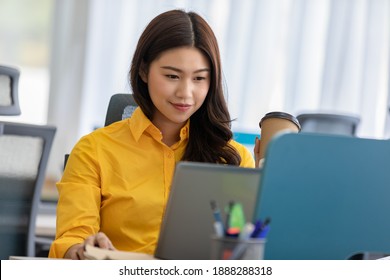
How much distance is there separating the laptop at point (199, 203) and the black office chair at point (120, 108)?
878 millimetres

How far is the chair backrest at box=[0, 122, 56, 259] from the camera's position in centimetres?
302

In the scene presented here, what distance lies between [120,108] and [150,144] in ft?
0.84

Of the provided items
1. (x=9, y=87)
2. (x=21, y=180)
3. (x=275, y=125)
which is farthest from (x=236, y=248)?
(x=9, y=87)

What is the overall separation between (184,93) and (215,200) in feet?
1.73

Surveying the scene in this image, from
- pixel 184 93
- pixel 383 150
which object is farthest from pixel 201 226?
pixel 184 93

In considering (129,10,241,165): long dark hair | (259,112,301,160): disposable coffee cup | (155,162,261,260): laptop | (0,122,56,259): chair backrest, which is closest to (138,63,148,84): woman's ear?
(129,10,241,165): long dark hair

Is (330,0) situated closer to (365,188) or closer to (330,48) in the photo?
(330,48)

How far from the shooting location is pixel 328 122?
4.76 metres

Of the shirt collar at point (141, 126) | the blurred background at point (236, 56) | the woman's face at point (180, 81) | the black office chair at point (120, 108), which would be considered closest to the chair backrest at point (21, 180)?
the black office chair at point (120, 108)

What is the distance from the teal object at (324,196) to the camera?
4.39 feet

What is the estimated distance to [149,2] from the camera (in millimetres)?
5062

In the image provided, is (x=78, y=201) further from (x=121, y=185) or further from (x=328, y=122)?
(x=328, y=122)

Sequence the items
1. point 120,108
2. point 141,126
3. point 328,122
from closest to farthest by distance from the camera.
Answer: point 141,126 < point 120,108 < point 328,122
